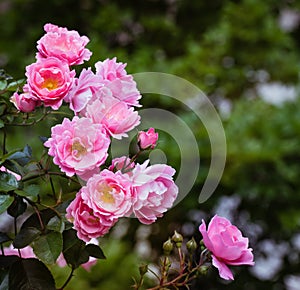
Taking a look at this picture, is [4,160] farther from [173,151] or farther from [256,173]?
[256,173]

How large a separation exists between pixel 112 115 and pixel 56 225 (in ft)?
0.40

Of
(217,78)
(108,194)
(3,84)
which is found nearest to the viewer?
(108,194)

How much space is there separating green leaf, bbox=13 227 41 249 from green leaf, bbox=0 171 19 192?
5cm

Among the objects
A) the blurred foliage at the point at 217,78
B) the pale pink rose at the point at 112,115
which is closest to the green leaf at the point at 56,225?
the pale pink rose at the point at 112,115

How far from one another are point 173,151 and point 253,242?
23.7 inches

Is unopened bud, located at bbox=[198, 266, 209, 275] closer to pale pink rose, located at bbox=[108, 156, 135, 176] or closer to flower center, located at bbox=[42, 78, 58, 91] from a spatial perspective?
pale pink rose, located at bbox=[108, 156, 135, 176]

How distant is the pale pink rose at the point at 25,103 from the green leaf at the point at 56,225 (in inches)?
4.5

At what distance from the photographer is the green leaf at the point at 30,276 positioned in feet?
2.00

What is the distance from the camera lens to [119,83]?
0.61 m

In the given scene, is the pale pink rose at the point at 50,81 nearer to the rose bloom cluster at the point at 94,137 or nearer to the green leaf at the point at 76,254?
the rose bloom cluster at the point at 94,137

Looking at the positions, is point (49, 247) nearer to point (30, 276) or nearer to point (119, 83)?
point (30, 276)

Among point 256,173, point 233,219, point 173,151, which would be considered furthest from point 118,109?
point 233,219

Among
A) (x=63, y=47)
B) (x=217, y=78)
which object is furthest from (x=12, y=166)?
(x=217, y=78)

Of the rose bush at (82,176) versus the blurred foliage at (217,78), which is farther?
the blurred foliage at (217,78)
